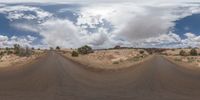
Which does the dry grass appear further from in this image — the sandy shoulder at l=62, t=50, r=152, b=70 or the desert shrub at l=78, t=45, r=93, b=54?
the desert shrub at l=78, t=45, r=93, b=54

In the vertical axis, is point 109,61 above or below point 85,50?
below

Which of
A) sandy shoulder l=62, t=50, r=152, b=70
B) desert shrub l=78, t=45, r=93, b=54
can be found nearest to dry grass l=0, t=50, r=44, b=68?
sandy shoulder l=62, t=50, r=152, b=70

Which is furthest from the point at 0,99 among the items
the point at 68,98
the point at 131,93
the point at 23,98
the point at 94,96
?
the point at 131,93

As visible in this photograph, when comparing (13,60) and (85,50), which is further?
(85,50)

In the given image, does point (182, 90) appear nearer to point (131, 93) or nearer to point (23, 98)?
point (131, 93)

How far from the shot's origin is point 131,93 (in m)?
22.1

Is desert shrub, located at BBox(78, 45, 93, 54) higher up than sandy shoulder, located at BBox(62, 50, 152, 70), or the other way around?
desert shrub, located at BBox(78, 45, 93, 54)

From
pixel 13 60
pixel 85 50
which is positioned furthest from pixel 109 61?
pixel 85 50

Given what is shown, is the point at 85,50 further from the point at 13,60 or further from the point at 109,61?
the point at 109,61

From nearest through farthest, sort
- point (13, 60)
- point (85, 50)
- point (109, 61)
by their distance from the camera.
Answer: point (109, 61)
point (13, 60)
point (85, 50)

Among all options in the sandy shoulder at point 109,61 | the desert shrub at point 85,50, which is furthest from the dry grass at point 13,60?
the desert shrub at point 85,50

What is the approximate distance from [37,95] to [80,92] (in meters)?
2.64

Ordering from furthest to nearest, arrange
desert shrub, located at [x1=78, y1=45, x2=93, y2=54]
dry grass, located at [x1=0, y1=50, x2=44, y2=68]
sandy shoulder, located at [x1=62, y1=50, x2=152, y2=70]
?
desert shrub, located at [x1=78, y1=45, x2=93, y2=54], dry grass, located at [x1=0, y1=50, x2=44, y2=68], sandy shoulder, located at [x1=62, y1=50, x2=152, y2=70]

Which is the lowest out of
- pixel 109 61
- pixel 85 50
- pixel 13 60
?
pixel 13 60
